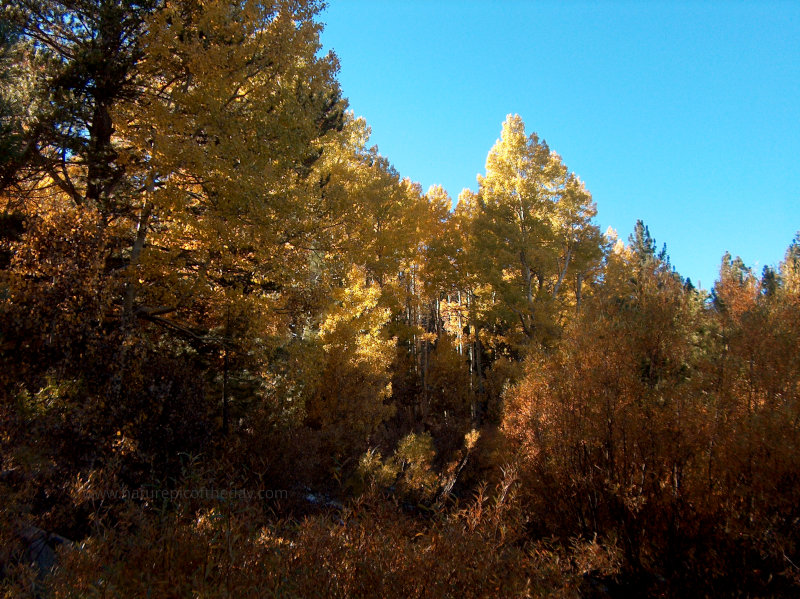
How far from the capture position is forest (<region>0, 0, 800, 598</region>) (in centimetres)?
407

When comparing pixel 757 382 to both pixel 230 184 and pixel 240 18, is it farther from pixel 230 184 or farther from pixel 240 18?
pixel 240 18

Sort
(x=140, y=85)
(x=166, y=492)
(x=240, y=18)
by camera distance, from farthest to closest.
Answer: (x=140, y=85) < (x=240, y=18) < (x=166, y=492)

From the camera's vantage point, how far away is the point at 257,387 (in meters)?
8.94

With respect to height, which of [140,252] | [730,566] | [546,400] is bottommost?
[730,566]

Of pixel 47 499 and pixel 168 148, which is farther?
pixel 168 148

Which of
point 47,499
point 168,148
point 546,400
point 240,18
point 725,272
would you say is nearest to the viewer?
point 47,499

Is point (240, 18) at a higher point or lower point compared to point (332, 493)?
higher

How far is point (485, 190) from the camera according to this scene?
17641mm

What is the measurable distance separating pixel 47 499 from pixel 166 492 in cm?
115

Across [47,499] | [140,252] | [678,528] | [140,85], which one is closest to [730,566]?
[678,528]

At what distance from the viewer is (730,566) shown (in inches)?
303

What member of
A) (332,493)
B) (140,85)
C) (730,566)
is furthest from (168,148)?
(730,566)

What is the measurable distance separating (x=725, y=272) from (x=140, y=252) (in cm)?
1349

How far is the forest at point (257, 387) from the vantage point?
407 centimetres
